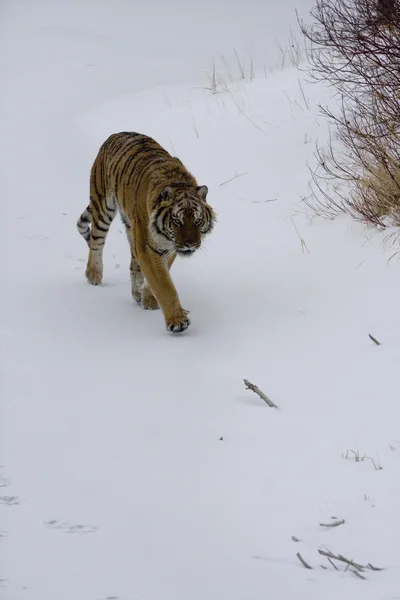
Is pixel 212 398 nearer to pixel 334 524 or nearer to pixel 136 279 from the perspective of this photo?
pixel 334 524

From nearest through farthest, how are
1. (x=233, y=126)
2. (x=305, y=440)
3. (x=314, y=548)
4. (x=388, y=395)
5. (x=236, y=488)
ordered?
(x=314, y=548) → (x=236, y=488) → (x=305, y=440) → (x=388, y=395) → (x=233, y=126)

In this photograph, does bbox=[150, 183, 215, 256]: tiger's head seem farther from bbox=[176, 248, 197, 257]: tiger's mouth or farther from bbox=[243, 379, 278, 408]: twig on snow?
bbox=[243, 379, 278, 408]: twig on snow

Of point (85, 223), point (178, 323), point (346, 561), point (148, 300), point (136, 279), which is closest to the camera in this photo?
point (346, 561)

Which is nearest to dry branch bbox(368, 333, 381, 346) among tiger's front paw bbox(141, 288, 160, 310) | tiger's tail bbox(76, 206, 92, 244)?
tiger's front paw bbox(141, 288, 160, 310)

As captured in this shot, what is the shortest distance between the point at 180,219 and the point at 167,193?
0.64 feet

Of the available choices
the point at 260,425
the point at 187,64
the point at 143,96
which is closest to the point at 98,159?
the point at 260,425

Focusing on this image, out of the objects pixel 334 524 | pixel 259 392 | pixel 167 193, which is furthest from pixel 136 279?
pixel 334 524

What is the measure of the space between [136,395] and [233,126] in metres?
6.26

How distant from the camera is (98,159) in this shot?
6.99m

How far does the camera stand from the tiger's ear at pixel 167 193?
18.4ft

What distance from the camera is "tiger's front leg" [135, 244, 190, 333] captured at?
220 inches

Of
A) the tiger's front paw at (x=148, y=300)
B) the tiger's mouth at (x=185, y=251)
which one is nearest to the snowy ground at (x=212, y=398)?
the tiger's front paw at (x=148, y=300)

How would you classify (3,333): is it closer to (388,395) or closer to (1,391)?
(1,391)

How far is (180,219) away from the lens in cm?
557
